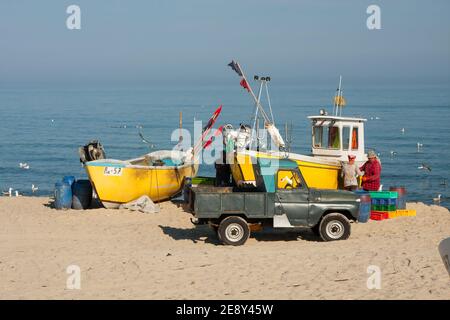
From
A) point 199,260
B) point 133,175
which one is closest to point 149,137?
point 133,175

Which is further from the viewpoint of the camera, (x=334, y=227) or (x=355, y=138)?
(x=355, y=138)

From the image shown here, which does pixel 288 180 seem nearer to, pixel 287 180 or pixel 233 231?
pixel 287 180

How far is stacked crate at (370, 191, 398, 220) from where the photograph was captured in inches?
783

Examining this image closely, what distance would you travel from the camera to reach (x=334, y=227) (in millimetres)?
16906

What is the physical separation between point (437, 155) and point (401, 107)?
49648 mm

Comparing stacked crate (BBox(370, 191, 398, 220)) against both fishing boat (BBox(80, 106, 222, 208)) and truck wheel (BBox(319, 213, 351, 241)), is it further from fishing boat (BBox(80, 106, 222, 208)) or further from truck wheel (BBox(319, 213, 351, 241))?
fishing boat (BBox(80, 106, 222, 208))

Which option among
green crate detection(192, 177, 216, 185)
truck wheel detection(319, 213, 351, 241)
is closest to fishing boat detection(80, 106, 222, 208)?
green crate detection(192, 177, 216, 185)

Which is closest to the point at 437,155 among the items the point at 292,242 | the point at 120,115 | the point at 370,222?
the point at 370,222

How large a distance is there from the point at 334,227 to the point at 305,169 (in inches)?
133

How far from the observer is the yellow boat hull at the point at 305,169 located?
1928 centimetres

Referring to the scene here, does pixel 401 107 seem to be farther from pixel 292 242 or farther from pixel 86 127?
pixel 292 242

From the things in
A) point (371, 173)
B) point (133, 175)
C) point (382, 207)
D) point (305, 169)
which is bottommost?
point (382, 207)

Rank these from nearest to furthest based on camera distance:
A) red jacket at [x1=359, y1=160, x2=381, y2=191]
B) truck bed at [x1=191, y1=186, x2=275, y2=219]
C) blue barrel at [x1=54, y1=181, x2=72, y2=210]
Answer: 1. truck bed at [x1=191, y1=186, x2=275, y2=219]
2. red jacket at [x1=359, y1=160, x2=381, y2=191]
3. blue barrel at [x1=54, y1=181, x2=72, y2=210]

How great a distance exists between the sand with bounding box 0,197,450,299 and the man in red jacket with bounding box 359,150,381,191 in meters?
1.33
